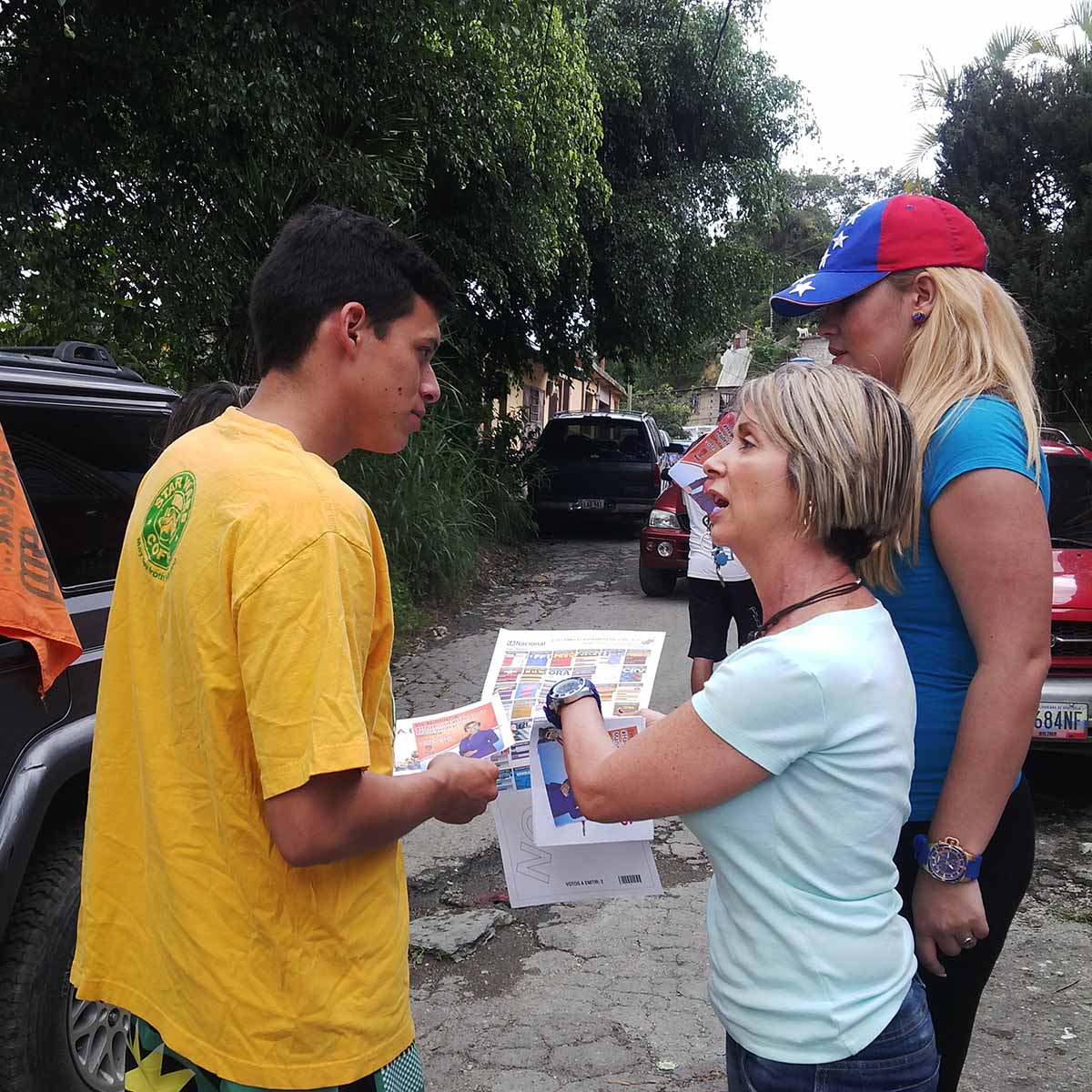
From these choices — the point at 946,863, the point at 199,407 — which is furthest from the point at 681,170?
the point at 946,863

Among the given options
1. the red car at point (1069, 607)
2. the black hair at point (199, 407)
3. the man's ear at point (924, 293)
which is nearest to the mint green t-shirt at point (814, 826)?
the man's ear at point (924, 293)

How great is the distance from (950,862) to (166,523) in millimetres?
1243

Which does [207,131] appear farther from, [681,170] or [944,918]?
[681,170]

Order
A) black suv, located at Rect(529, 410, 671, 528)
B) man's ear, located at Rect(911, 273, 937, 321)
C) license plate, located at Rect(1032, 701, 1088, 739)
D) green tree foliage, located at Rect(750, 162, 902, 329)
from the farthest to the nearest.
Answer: green tree foliage, located at Rect(750, 162, 902, 329) → black suv, located at Rect(529, 410, 671, 528) → license plate, located at Rect(1032, 701, 1088, 739) → man's ear, located at Rect(911, 273, 937, 321)

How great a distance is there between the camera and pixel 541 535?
15.3 metres

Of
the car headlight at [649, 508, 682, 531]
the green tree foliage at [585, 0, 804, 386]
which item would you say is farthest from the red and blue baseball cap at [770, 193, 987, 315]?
the green tree foliage at [585, 0, 804, 386]

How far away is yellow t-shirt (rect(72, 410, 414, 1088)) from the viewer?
1.22m

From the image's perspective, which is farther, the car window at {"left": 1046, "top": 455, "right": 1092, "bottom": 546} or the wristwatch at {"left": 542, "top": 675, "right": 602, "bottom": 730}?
the car window at {"left": 1046, "top": 455, "right": 1092, "bottom": 546}

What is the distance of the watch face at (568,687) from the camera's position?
157 centimetres

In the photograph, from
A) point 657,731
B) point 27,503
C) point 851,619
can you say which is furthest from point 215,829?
point 27,503

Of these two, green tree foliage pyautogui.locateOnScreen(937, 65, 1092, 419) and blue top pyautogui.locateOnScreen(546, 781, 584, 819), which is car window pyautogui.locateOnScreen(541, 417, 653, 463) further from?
blue top pyautogui.locateOnScreen(546, 781, 584, 819)

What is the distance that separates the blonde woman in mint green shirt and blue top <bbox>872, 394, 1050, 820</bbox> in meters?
0.16

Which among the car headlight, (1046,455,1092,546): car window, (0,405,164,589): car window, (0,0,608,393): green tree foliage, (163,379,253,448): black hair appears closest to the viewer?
(0,405,164,589): car window

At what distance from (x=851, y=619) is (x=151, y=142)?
6626mm
